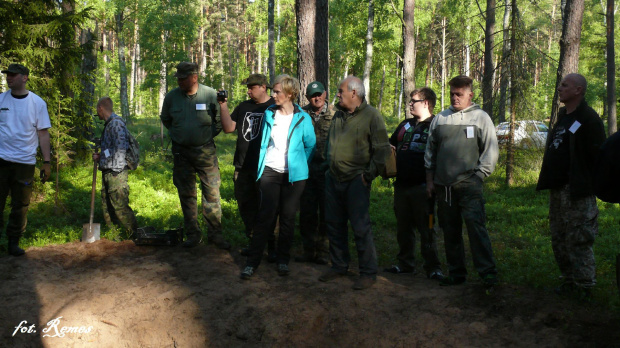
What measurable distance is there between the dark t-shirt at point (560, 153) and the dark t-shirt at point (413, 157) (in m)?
1.38

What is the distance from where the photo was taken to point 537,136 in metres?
13.2

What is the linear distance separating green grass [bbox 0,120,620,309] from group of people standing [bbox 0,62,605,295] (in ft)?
2.97

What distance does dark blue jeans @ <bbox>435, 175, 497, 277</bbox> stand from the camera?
5145mm

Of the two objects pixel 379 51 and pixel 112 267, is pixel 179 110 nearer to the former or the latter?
pixel 112 267

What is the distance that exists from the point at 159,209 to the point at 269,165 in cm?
499

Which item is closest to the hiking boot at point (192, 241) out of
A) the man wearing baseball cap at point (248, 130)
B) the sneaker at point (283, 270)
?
the man wearing baseball cap at point (248, 130)

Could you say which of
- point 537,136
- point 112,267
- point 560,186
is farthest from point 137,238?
point 537,136

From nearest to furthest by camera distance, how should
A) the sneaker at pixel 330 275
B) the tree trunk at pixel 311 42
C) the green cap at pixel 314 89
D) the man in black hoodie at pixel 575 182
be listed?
1. the man in black hoodie at pixel 575 182
2. the sneaker at pixel 330 275
3. the green cap at pixel 314 89
4. the tree trunk at pixel 311 42

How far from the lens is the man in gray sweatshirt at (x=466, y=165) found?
514 centimetres

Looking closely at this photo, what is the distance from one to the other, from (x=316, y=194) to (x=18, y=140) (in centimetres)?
402

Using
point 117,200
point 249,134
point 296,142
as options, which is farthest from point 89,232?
point 296,142

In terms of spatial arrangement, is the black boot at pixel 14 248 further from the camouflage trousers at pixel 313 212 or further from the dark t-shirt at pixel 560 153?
the dark t-shirt at pixel 560 153

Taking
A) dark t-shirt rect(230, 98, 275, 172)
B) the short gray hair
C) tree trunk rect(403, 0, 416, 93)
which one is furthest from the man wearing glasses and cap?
tree trunk rect(403, 0, 416, 93)

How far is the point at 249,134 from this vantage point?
6559 mm
